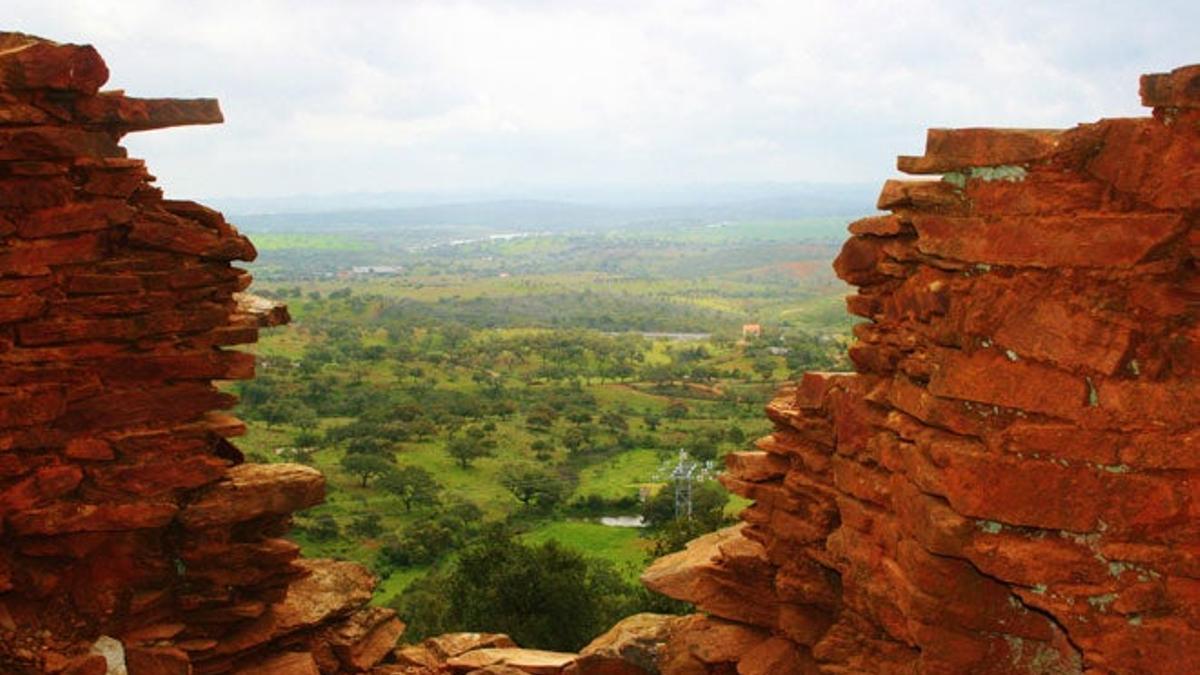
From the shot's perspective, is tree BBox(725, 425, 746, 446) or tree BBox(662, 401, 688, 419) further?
tree BBox(662, 401, 688, 419)

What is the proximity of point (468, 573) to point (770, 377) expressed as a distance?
359 feet

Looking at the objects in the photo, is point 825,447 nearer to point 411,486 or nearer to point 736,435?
point 411,486

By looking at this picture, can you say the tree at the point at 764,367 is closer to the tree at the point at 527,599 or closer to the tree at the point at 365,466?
the tree at the point at 365,466

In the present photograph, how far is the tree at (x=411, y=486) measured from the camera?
2960 inches

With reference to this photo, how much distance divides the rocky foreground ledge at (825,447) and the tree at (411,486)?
5468cm

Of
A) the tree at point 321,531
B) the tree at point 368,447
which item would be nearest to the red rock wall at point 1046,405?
the tree at point 321,531

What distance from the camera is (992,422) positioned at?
1370cm

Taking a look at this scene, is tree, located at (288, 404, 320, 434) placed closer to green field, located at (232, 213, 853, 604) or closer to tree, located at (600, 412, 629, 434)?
green field, located at (232, 213, 853, 604)

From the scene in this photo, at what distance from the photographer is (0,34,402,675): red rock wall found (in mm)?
15727

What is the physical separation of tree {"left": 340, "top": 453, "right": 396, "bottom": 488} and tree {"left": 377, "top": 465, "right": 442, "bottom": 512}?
2.47 feet

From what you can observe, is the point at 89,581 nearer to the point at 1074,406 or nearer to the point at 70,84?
the point at 70,84

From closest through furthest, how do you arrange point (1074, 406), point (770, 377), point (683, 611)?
point (1074, 406), point (683, 611), point (770, 377)

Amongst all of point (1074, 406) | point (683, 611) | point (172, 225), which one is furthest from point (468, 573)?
point (1074, 406)

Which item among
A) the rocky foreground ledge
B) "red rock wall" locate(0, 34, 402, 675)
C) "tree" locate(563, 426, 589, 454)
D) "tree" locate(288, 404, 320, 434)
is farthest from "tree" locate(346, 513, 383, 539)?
"red rock wall" locate(0, 34, 402, 675)
